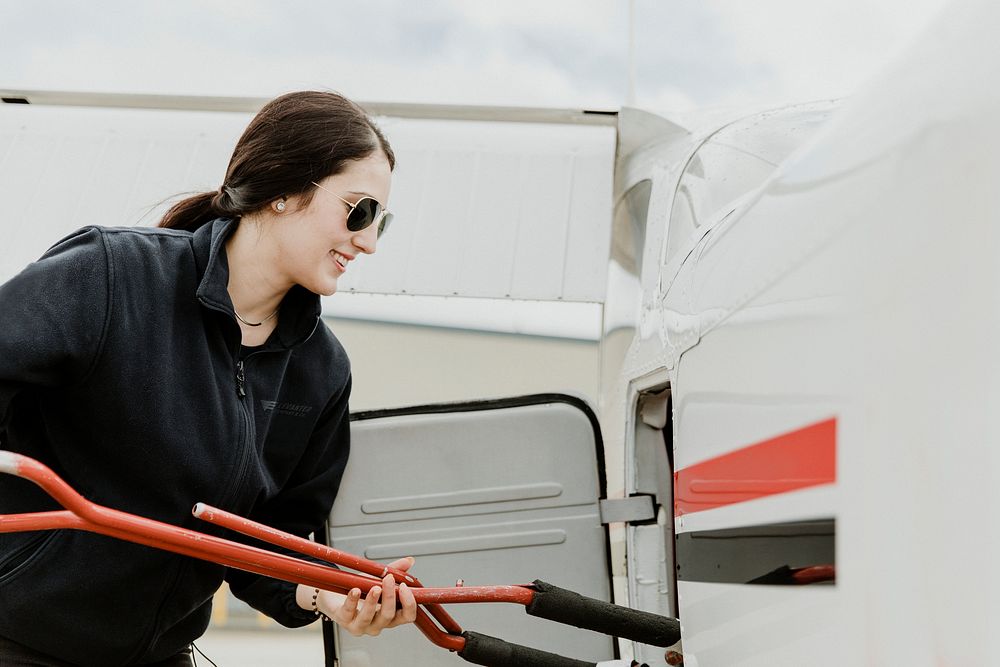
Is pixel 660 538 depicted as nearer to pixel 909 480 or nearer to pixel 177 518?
pixel 177 518

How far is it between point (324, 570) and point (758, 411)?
0.91m

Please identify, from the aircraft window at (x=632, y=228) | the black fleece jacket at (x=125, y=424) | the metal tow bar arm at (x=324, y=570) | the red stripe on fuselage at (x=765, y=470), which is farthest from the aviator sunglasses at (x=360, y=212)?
the aircraft window at (x=632, y=228)

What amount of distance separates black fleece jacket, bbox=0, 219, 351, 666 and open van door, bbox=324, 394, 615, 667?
0.73m

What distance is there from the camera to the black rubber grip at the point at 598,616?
2.18 metres

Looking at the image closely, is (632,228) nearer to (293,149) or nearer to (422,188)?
(422,188)

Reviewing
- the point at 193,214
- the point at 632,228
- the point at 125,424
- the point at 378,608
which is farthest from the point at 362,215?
the point at 632,228

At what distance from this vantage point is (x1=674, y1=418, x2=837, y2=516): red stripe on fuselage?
4.35 ft

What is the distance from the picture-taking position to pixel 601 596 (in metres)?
2.87

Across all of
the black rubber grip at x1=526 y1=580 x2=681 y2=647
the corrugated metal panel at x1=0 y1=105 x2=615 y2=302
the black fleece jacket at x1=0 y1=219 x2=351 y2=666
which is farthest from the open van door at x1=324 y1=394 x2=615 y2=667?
the corrugated metal panel at x1=0 y1=105 x2=615 y2=302

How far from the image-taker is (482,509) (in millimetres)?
2949

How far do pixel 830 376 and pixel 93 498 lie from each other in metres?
1.45

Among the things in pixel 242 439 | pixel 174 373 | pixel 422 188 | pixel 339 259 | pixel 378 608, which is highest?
pixel 422 188

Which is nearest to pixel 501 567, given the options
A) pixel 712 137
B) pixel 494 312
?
pixel 712 137

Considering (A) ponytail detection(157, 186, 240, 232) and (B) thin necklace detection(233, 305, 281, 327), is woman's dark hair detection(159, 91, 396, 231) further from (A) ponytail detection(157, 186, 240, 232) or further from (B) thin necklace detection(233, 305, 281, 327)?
(B) thin necklace detection(233, 305, 281, 327)
